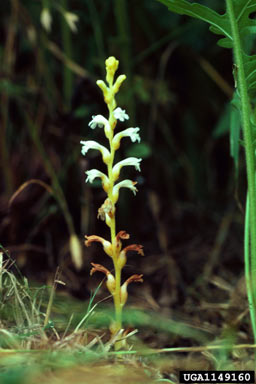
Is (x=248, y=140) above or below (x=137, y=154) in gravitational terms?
below

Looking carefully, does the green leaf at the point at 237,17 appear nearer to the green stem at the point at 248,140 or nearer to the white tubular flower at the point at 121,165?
the green stem at the point at 248,140

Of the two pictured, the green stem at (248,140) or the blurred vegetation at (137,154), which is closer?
the green stem at (248,140)

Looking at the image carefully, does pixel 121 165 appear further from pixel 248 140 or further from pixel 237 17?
pixel 237 17

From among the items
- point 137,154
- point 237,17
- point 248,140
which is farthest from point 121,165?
point 137,154

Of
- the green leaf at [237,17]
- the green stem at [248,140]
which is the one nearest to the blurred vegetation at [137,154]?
the green stem at [248,140]

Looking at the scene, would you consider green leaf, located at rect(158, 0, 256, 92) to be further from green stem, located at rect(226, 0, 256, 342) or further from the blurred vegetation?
the blurred vegetation

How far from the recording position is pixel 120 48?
6.79 ft

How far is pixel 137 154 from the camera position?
→ 1.90 m

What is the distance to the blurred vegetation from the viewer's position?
1841 mm

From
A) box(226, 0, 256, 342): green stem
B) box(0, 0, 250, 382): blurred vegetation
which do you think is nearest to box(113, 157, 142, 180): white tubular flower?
box(226, 0, 256, 342): green stem

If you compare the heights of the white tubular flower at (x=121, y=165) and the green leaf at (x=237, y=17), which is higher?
the green leaf at (x=237, y=17)

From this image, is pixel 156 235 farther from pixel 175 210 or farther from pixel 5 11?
pixel 5 11

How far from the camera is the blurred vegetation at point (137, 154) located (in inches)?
72.5

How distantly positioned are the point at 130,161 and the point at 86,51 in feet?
4.47
